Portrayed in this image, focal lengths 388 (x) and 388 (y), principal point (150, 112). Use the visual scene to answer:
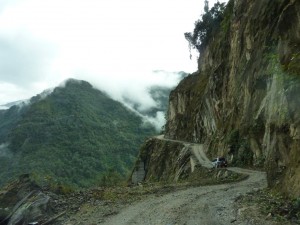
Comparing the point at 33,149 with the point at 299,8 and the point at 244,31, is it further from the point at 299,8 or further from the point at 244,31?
the point at 299,8

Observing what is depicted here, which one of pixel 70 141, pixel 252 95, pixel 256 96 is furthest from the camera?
pixel 70 141

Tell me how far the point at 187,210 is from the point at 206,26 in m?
68.2

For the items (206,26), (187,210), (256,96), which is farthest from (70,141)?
(187,210)

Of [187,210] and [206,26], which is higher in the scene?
[206,26]

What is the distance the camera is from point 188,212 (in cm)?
1617

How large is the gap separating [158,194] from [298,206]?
1070cm

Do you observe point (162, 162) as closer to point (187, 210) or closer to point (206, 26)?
point (206, 26)

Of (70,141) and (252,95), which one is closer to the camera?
(252,95)

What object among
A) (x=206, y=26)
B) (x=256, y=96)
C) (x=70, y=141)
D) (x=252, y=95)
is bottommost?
(x=256, y=96)

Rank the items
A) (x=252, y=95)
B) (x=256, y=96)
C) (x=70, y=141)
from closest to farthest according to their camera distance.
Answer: (x=256, y=96) → (x=252, y=95) → (x=70, y=141)

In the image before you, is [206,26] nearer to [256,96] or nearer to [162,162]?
[162,162]

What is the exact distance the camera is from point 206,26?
80375 millimetres

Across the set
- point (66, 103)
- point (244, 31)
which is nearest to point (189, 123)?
point (244, 31)

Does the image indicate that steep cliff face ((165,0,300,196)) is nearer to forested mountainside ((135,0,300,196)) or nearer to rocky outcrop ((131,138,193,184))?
forested mountainside ((135,0,300,196))
